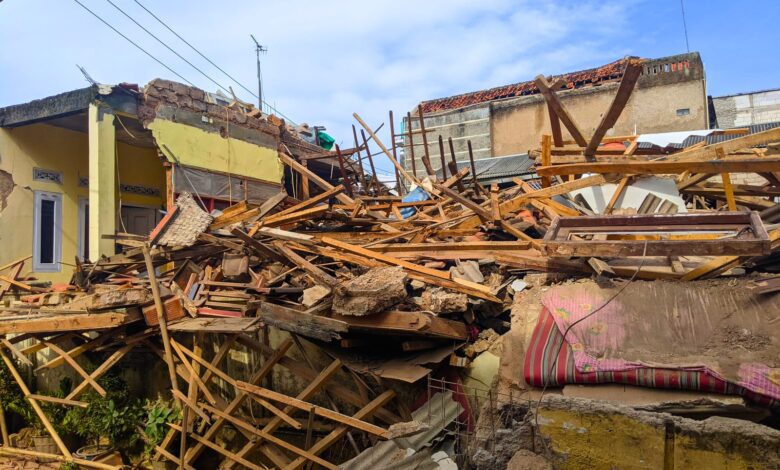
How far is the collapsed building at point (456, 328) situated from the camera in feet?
10.8

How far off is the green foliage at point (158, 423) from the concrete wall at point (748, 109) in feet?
79.8

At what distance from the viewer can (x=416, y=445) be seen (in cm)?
454

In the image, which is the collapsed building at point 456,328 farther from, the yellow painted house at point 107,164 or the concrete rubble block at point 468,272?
the yellow painted house at point 107,164

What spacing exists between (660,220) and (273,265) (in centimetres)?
486

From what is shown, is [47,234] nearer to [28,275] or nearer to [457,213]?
[28,275]

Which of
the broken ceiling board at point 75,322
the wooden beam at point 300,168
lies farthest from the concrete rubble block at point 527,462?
the wooden beam at point 300,168

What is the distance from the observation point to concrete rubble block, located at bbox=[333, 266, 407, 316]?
449cm

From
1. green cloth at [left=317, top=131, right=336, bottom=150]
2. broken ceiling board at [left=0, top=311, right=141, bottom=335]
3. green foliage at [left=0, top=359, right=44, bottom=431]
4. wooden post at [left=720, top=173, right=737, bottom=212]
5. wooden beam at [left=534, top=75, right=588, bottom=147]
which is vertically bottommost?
green foliage at [left=0, top=359, right=44, bottom=431]

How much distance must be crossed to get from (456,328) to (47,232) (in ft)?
33.8

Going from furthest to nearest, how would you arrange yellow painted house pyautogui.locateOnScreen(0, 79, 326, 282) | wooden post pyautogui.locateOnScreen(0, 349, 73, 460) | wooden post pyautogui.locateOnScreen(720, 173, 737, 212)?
yellow painted house pyautogui.locateOnScreen(0, 79, 326, 282), wooden post pyautogui.locateOnScreen(0, 349, 73, 460), wooden post pyautogui.locateOnScreen(720, 173, 737, 212)

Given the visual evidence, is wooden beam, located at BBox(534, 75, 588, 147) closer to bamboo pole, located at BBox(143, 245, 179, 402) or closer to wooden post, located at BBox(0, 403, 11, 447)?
bamboo pole, located at BBox(143, 245, 179, 402)

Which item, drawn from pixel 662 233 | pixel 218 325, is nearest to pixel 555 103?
pixel 662 233

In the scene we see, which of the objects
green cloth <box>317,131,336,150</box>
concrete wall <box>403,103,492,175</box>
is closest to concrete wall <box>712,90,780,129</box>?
concrete wall <box>403,103,492,175</box>

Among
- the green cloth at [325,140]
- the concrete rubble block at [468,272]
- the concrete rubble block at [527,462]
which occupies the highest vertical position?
the green cloth at [325,140]
